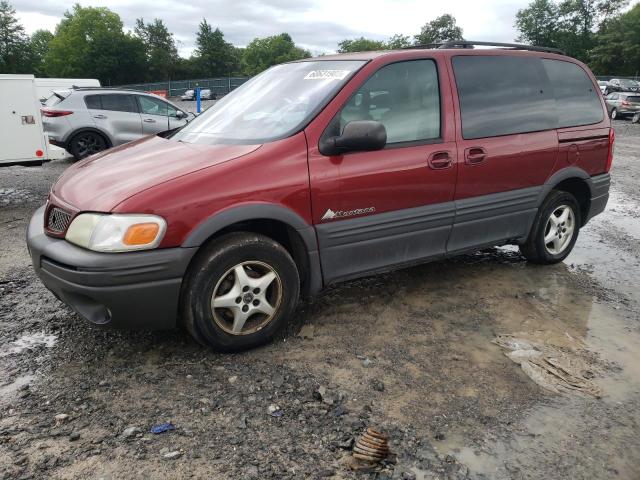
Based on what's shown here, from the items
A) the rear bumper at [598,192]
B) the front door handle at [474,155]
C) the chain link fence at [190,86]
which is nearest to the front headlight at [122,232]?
the front door handle at [474,155]

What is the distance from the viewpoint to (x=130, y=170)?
3266 mm

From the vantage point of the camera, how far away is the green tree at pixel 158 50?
8856 cm

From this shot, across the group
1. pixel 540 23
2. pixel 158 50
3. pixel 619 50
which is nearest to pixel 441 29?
pixel 540 23

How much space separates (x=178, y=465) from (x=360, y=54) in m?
3.00

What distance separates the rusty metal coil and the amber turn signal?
1480mm

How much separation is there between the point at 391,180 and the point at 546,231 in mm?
2048

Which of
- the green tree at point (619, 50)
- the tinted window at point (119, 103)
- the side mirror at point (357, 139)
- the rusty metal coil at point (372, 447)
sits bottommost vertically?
the rusty metal coil at point (372, 447)

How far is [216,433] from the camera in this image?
2580mm

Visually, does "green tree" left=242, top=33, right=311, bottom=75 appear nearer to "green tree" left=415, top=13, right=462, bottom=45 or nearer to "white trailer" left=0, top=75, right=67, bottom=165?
"green tree" left=415, top=13, right=462, bottom=45

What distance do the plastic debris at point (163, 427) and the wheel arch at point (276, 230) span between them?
3.04 ft

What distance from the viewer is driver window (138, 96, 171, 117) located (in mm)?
11781

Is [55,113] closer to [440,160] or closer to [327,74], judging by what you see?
[327,74]

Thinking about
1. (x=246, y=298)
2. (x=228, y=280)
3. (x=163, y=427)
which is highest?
(x=228, y=280)

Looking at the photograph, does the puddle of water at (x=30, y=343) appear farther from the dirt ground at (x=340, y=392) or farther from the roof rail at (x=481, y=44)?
the roof rail at (x=481, y=44)
